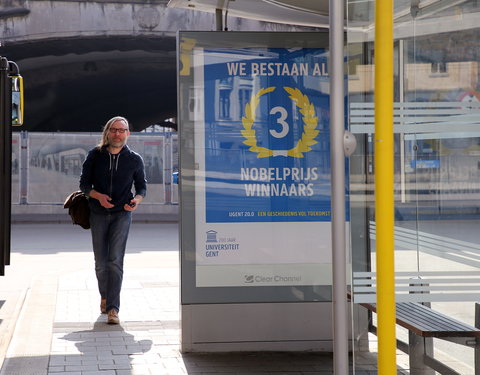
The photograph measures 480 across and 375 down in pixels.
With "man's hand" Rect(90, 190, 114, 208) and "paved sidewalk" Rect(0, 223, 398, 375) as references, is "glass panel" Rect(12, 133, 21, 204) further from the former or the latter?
"man's hand" Rect(90, 190, 114, 208)

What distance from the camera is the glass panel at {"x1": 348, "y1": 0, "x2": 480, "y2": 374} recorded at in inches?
129

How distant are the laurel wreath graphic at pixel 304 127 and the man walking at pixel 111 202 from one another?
65.0 inches

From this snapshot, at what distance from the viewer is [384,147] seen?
318 centimetres

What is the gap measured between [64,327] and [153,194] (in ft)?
52.8

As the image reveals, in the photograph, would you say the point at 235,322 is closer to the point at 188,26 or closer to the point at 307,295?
the point at 307,295

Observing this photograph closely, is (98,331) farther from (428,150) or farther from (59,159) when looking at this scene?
(59,159)

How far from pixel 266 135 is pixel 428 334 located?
2.95 metres

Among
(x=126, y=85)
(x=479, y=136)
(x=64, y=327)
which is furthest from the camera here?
(x=126, y=85)

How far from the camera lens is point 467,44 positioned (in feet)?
10.8

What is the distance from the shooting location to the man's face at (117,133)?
25.4ft

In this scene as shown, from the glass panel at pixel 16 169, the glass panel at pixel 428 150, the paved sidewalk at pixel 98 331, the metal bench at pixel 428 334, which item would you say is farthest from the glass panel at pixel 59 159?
the glass panel at pixel 428 150

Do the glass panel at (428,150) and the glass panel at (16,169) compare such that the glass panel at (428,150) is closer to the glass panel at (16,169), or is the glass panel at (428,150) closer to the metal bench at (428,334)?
the metal bench at (428,334)

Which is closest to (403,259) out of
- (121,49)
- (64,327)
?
(64,327)

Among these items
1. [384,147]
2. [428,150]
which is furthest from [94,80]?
[384,147]
